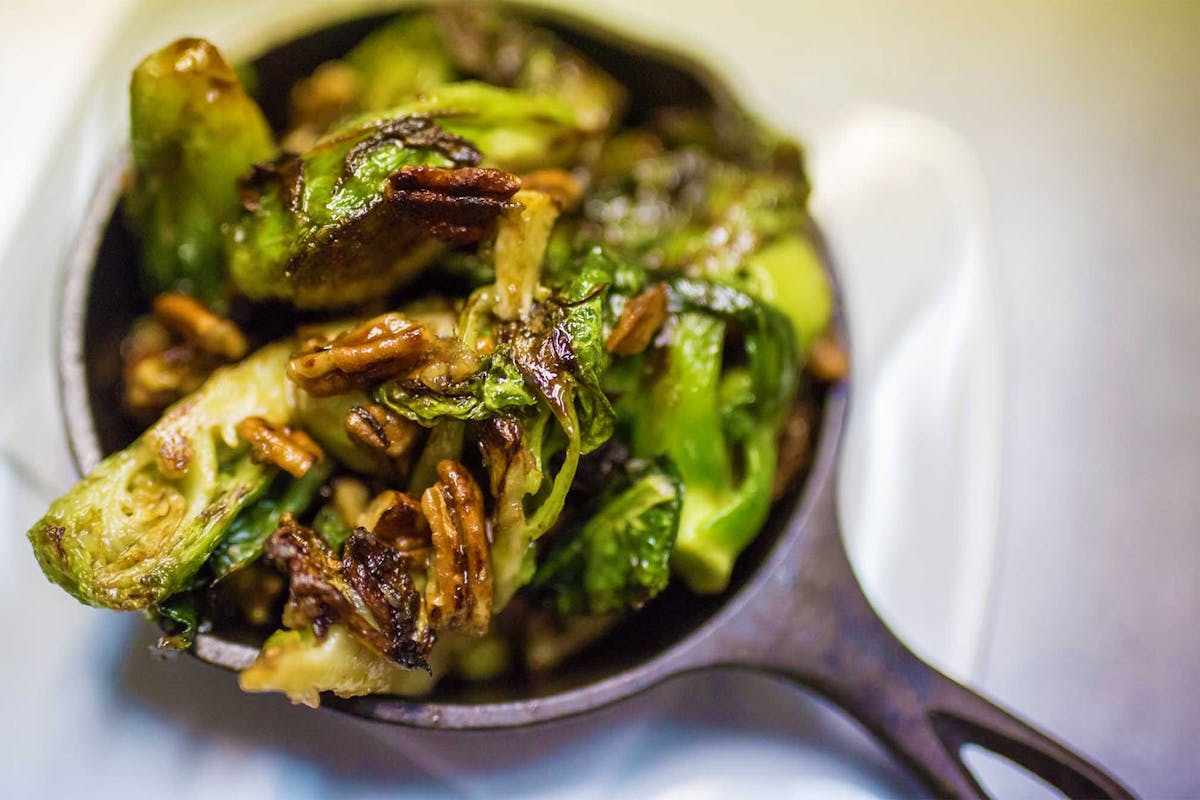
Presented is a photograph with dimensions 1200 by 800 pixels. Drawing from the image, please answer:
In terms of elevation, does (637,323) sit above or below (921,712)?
above

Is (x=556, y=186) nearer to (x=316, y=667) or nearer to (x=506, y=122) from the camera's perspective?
(x=506, y=122)

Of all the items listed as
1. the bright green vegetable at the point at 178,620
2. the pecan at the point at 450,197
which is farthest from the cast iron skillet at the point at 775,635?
the pecan at the point at 450,197

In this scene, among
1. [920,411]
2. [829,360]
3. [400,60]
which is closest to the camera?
[829,360]

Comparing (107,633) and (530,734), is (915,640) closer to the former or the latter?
(530,734)

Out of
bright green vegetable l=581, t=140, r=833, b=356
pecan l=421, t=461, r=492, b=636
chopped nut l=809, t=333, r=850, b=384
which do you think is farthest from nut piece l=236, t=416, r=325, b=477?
chopped nut l=809, t=333, r=850, b=384

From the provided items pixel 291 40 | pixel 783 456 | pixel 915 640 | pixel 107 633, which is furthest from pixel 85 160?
pixel 915 640

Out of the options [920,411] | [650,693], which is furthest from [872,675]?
[920,411]
